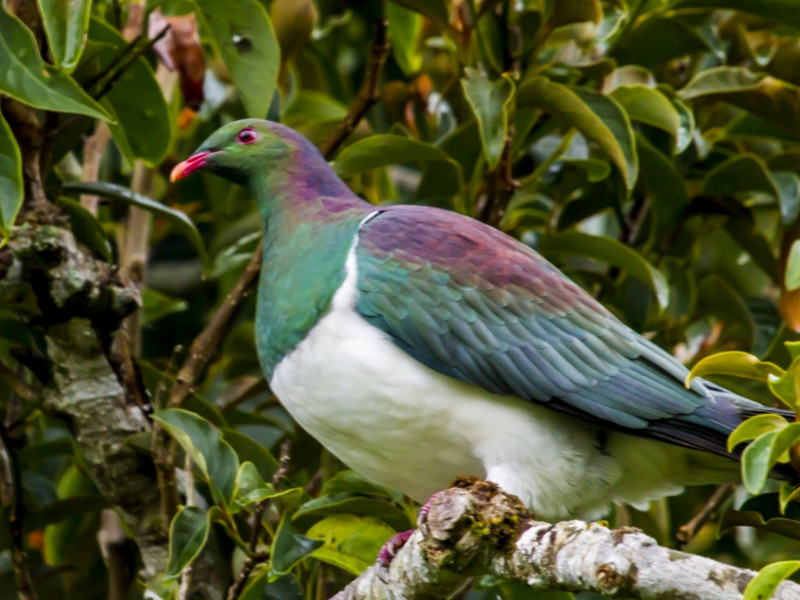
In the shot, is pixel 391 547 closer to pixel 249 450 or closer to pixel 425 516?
pixel 425 516

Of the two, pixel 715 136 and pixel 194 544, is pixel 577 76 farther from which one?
pixel 194 544

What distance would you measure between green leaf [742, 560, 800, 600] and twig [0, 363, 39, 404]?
1750mm

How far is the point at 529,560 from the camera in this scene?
5.66 feet

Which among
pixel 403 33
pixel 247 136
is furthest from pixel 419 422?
pixel 403 33

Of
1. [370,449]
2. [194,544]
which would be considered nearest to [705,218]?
[370,449]

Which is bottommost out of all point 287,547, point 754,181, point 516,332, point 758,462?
point 287,547

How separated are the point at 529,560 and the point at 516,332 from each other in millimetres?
774

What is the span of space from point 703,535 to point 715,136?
3.44ft

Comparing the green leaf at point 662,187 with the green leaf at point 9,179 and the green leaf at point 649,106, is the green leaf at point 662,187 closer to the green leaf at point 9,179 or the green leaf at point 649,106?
the green leaf at point 649,106

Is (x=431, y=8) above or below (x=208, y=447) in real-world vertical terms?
above

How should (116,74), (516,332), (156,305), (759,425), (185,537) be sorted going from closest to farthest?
(759,425), (185,537), (516,332), (116,74), (156,305)

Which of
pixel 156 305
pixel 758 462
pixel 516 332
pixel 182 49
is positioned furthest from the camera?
pixel 156 305

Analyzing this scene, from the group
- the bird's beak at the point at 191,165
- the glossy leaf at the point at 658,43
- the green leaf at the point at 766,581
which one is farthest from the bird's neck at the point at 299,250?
the green leaf at the point at 766,581

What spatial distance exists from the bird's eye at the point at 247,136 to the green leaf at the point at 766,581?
5.68 ft
